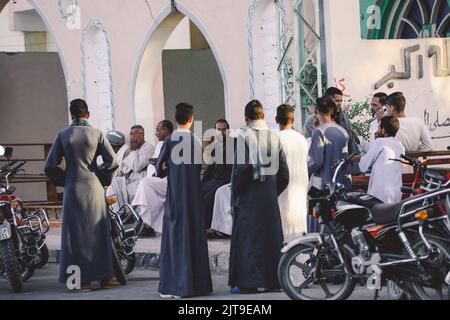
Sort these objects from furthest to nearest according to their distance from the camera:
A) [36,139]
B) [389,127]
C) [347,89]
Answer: [36,139] < [347,89] < [389,127]

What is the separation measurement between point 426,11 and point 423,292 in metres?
7.74

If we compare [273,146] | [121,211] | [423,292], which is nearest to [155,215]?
[121,211]

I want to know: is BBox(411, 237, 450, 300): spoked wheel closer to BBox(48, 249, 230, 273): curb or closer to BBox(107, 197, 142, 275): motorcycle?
BBox(107, 197, 142, 275): motorcycle

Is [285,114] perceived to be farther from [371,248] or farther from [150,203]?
[150,203]

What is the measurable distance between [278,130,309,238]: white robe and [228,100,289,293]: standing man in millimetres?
186

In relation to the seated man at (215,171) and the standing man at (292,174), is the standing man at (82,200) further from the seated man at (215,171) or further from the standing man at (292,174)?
the seated man at (215,171)

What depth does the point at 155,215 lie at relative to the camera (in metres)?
15.0

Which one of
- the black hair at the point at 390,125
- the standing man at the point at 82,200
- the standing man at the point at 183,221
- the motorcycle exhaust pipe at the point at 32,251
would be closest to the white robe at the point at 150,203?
the motorcycle exhaust pipe at the point at 32,251

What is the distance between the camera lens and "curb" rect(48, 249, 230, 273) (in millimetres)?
12898

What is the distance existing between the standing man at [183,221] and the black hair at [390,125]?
163 cm

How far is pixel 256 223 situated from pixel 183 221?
64 cm

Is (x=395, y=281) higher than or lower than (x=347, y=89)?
lower
